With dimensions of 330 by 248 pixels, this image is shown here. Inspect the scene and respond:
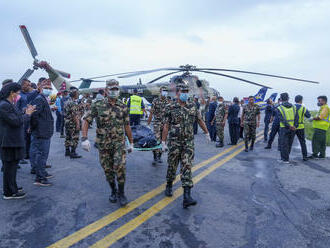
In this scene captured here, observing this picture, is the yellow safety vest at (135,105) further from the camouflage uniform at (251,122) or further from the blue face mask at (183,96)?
the blue face mask at (183,96)

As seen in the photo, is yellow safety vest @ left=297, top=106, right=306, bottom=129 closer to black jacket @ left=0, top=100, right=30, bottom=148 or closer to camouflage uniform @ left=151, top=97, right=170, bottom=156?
camouflage uniform @ left=151, top=97, right=170, bottom=156

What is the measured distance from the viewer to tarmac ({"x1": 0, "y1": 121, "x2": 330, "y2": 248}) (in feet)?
8.71

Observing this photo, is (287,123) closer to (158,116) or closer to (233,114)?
(233,114)

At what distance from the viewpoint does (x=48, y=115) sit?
4543 mm

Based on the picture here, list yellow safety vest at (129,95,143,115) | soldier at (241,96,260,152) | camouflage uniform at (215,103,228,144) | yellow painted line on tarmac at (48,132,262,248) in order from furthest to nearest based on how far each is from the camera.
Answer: camouflage uniform at (215,103,228,144)
yellow safety vest at (129,95,143,115)
soldier at (241,96,260,152)
yellow painted line on tarmac at (48,132,262,248)

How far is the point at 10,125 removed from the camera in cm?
364

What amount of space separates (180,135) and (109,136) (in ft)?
3.84

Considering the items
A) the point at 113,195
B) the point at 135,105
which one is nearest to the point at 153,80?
the point at 135,105

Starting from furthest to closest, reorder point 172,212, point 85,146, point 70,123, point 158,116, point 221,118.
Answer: point 221,118
point 70,123
point 158,116
point 85,146
point 172,212

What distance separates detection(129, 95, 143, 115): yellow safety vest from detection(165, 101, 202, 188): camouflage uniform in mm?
4988

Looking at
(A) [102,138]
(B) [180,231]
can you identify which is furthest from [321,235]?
(A) [102,138]

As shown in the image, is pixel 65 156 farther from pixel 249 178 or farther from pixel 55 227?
pixel 249 178

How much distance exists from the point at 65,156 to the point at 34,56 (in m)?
15.0

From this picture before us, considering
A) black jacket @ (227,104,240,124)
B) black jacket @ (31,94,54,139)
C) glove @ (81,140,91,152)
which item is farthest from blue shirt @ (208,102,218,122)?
glove @ (81,140,91,152)
